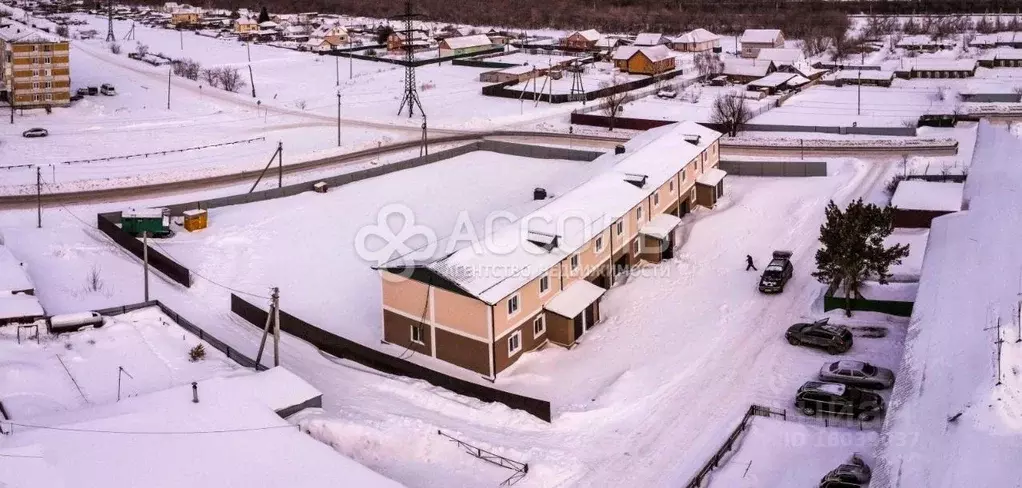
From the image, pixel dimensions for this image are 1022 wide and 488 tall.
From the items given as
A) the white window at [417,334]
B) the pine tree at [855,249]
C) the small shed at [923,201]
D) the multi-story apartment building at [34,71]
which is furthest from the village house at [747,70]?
the white window at [417,334]

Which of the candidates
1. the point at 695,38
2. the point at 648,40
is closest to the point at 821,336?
the point at 648,40

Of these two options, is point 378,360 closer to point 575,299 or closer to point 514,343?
point 514,343

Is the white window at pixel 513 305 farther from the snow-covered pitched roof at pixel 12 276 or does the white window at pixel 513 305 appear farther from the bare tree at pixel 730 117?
the bare tree at pixel 730 117

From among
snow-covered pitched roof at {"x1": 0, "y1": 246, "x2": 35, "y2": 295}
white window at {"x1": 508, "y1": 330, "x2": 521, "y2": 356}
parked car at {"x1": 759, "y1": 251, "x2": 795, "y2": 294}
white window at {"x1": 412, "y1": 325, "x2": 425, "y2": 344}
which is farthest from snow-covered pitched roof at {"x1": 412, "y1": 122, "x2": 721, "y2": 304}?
snow-covered pitched roof at {"x1": 0, "y1": 246, "x2": 35, "y2": 295}

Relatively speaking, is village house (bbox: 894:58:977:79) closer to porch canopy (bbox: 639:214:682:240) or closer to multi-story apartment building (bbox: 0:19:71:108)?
porch canopy (bbox: 639:214:682:240)

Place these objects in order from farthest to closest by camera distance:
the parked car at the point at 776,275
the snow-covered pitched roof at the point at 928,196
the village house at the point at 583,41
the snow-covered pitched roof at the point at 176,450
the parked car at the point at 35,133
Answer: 1. the village house at the point at 583,41
2. the parked car at the point at 35,133
3. the snow-covered pitched roof at the point at 928,196
4. the parked car at the point at 776,275
5. the snow-covered pitched roof at the point at 176,450

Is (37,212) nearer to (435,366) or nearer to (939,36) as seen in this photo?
(435,366)

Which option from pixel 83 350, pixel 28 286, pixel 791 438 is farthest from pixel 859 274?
pixel 28 286
